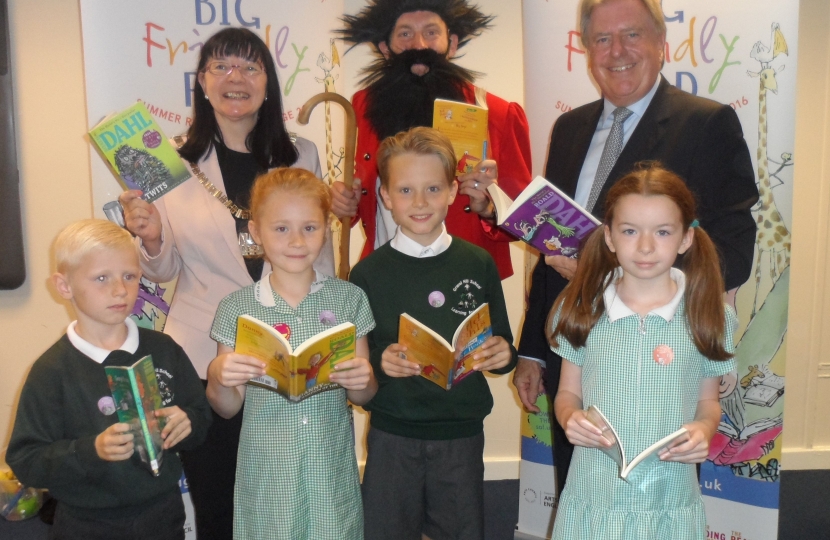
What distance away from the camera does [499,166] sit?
2.82m

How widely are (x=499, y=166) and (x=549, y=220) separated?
74 cm

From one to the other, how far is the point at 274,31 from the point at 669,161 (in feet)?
5.87

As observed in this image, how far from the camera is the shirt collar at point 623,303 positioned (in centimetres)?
187

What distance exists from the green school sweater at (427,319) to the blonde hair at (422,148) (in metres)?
0.27

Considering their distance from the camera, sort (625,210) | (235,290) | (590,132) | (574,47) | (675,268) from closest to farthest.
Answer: (625,210)
(675,268)
(235,290)
(590,132)
(574,47)

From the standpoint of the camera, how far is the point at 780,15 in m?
2.64

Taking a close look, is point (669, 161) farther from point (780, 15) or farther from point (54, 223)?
point (54, 223)

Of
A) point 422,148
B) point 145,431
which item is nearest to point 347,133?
point 422,148

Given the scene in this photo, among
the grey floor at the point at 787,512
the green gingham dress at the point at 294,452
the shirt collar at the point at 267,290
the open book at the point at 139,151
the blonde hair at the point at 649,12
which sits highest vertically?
the blonde hair at the point at 649,12

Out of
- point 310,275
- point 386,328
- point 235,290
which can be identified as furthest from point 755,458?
point 235,290

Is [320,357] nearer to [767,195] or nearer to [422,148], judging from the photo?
[422,148]

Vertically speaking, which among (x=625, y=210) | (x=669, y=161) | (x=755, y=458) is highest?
(x=669, y=161)

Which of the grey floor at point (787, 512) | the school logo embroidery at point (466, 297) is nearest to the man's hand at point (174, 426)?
the school logo embroidery at point (466, 297)

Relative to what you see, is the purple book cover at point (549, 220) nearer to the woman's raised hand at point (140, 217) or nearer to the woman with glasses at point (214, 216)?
the woman with glasses at point (214, 216)
